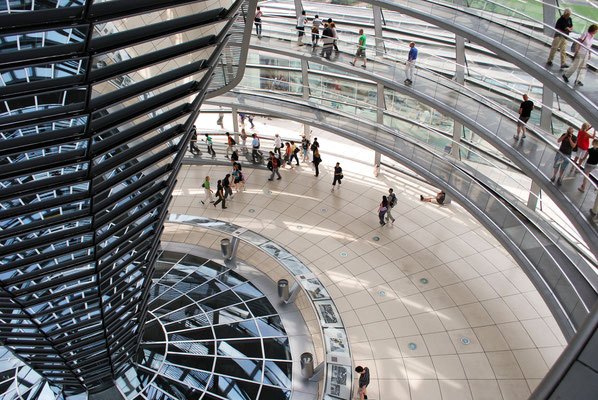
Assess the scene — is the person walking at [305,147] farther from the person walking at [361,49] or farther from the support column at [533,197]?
the support column at [533,197]

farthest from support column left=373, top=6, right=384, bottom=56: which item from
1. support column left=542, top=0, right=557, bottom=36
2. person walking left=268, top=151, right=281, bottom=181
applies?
support column left=542, top=0, right=557, bottom=36

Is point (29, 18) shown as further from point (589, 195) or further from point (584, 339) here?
point (589, 195)

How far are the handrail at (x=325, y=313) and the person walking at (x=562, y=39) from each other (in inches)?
355

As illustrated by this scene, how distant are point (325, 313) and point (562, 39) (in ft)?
31.9

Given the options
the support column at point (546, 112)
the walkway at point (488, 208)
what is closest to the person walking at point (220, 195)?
the walkway at point (488, 208)

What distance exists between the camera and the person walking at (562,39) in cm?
1248

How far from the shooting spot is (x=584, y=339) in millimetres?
3711

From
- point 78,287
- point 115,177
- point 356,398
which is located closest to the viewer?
point 115,177

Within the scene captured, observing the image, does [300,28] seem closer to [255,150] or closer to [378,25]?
[378,25]

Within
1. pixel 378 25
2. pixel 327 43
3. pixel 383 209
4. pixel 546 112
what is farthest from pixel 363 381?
pixel 378 25

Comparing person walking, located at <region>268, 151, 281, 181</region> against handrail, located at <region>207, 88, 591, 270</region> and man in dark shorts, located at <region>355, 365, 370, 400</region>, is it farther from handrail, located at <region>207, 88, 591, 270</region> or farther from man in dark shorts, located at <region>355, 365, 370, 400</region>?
man in dark shorts, located at <region>355, 365, 370, 400</region>

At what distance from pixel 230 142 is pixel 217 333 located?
12.0 m

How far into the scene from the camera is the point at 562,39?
12531 mm

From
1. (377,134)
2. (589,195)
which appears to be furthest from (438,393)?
(377,134)
